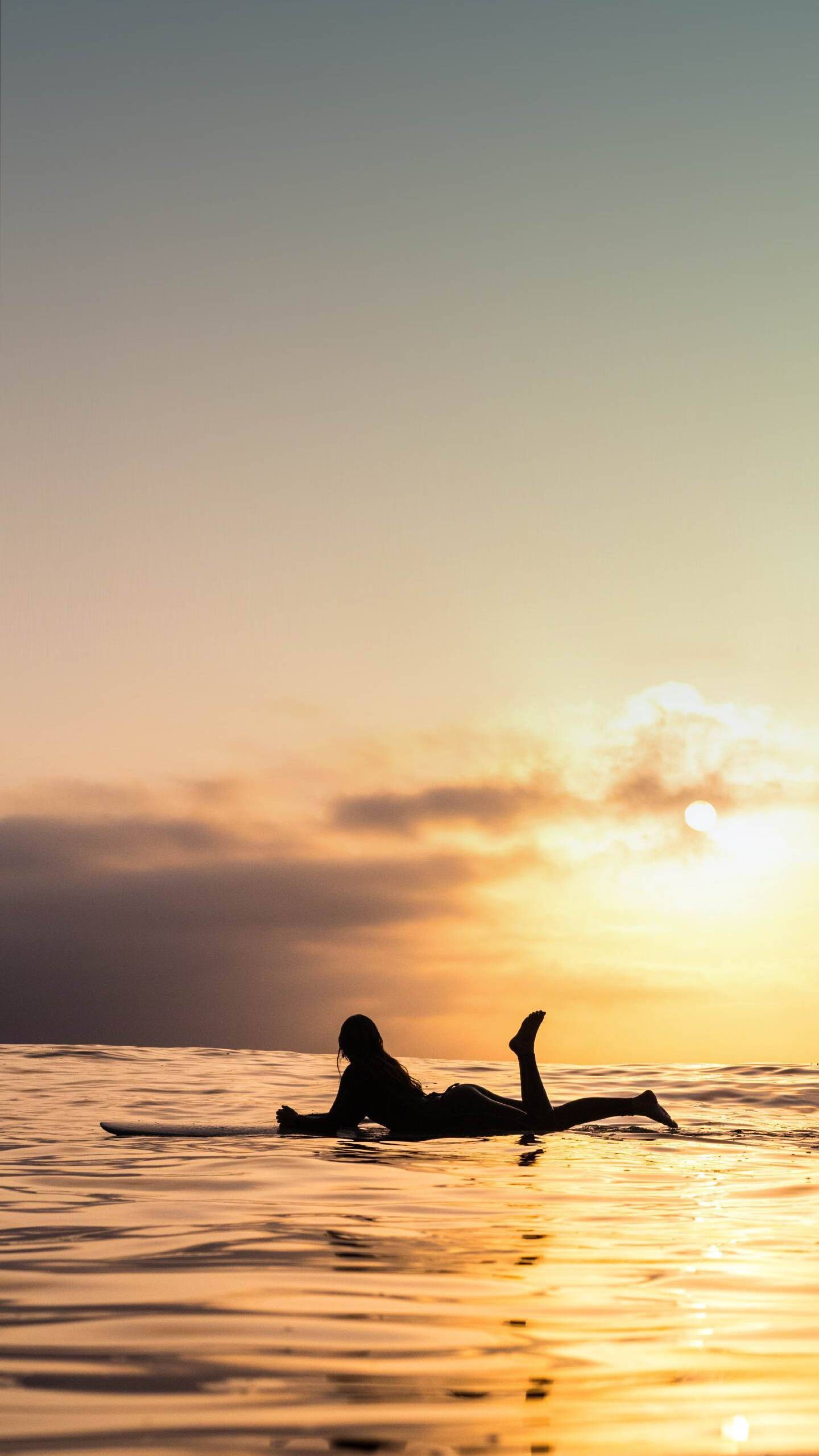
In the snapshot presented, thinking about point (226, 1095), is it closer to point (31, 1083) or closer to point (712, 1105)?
point (31, 1083)

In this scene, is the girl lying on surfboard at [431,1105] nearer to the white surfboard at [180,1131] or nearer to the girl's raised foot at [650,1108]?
the girl's raised foot at [650,1108]

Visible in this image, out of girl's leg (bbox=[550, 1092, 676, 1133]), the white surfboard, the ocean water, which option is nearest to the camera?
the ocean water

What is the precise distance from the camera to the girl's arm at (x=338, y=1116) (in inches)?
422

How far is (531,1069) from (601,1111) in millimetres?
785

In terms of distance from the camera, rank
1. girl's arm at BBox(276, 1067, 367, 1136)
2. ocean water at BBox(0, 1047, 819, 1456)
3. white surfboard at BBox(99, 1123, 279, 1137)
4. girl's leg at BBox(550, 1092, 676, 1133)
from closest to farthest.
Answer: ocean water at BBox(0, 1047, 819, 1456)
white surfboard at BBox(99, 1123, 279, 1137)
girl's arm at BBox(276, 1067, 367, 1136)
girl's leg at BBox(550, 1092, 676, 1133)

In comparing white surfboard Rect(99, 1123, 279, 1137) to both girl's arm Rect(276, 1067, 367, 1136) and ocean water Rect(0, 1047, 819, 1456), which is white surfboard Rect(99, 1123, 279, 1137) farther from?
ocean water Rect(0, 1047, 819, 1456)

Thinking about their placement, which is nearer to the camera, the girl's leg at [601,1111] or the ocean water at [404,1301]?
the ocean water at [404,1301]

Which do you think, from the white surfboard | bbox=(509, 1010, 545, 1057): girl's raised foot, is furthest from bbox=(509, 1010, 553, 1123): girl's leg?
the white surfboard

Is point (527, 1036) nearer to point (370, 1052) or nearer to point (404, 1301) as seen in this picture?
point (370, 1052)

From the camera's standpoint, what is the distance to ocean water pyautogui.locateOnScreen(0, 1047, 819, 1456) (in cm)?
309

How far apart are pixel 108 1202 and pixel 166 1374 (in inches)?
142

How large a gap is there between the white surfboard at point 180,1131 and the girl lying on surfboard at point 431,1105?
1.06 feet

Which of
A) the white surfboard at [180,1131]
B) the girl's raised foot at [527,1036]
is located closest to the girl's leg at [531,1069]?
the girl's raised foot at [527,1036]

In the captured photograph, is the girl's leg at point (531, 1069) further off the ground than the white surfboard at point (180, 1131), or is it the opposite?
the girl's leg at point (531, 1069)
